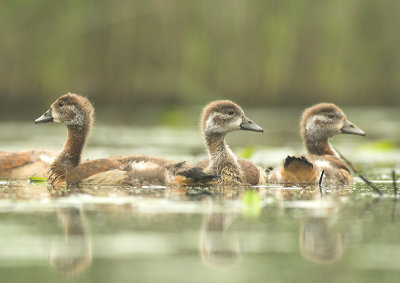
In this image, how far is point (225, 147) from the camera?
8.49 m

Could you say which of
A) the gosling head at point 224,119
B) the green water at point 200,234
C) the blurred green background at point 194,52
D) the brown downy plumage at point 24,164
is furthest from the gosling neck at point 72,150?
the blurred green background at point 194,52

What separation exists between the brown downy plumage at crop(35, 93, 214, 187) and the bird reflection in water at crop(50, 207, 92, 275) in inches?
75.3

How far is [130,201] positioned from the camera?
678 cm

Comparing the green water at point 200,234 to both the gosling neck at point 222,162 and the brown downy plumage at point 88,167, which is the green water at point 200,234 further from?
the gosling neck at point 222,162

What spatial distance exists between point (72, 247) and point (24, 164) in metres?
4.55

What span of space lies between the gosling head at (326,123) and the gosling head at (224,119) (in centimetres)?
111

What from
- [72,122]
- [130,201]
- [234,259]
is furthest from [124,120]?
[234,259]

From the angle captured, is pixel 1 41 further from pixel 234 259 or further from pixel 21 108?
pixel 234 259

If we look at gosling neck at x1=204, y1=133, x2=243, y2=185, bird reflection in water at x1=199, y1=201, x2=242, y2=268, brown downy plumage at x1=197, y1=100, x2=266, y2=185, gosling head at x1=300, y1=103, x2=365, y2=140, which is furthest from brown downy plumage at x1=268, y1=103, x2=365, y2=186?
bird reflection in water at x1=199, y1=201, x2=242, y2=268

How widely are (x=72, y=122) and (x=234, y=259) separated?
4.33 metres

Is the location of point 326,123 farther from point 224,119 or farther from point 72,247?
point 72,247

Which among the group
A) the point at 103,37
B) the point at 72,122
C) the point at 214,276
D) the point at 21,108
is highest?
the point at 103,37

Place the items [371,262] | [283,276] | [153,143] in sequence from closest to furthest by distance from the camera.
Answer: [283,276] → [371,262] → [153,143]

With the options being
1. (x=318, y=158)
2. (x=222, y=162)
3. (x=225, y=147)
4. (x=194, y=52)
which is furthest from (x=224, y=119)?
(x=194, y=52)
